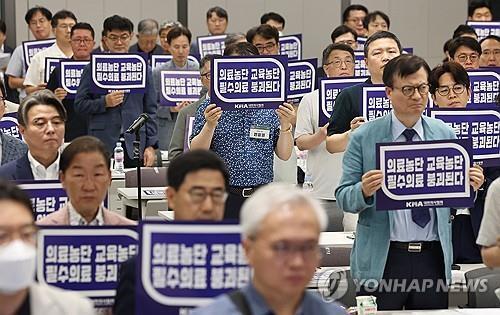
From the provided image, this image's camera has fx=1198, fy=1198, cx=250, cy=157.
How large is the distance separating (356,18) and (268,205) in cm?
1335

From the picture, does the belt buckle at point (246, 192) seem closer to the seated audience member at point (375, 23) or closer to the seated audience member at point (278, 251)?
the seated audience member at point (278, 251)

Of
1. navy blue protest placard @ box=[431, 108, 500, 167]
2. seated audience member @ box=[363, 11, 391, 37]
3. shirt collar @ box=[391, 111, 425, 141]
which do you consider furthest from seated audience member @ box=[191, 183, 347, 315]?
seated audience member @ box=[363, 11, 391, 37]

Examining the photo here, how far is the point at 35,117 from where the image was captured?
259 inches

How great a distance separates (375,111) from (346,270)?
47.2 inches

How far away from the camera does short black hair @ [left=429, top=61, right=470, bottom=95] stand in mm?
8320

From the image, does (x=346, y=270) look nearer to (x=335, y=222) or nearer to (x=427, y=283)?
(x=427, y=283)

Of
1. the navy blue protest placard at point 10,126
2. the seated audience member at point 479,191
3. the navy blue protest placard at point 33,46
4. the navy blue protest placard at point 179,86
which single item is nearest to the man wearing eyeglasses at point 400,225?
the seated audience member at point 479,191

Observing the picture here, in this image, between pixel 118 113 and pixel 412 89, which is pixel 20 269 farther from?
pixel 118 113

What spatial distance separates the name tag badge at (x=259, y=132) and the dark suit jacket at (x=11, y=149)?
146 centimetres

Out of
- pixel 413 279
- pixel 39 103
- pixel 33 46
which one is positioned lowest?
pixel 413 279

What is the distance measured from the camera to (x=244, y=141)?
779cm

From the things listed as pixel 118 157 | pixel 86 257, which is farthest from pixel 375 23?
pixel 86 257

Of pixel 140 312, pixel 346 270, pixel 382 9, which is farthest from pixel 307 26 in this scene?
pixel 140 312

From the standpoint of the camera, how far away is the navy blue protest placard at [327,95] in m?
8.59
